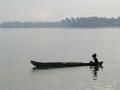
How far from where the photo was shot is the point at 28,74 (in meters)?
49.1

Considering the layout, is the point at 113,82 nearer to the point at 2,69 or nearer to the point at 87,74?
the point at 87,74

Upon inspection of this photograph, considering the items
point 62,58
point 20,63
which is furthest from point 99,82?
point 62,58

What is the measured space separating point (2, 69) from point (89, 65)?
11.4 metres

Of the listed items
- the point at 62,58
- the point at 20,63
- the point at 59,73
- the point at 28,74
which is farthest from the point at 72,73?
the point at 62,58

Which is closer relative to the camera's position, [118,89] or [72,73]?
[118,89]

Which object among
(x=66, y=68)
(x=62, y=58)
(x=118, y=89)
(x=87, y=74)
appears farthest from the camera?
(x=62, y=58)

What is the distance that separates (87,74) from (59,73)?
131 inches

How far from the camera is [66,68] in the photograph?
2069 inches

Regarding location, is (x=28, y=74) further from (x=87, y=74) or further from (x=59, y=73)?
(x=87, y=74)

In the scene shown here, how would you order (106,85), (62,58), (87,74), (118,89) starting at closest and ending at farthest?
(118,89) → (106,85) → (87,74) → (62,58)

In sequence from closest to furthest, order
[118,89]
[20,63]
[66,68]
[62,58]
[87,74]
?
[118,89] < [87,74] < [66,68] < [20,63] < [62,58]

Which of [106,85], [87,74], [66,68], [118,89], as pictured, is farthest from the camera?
[66,68]

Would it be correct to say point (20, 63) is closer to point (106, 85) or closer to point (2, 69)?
point (2, 69)

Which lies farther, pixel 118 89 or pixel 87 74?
pixel 87 74
